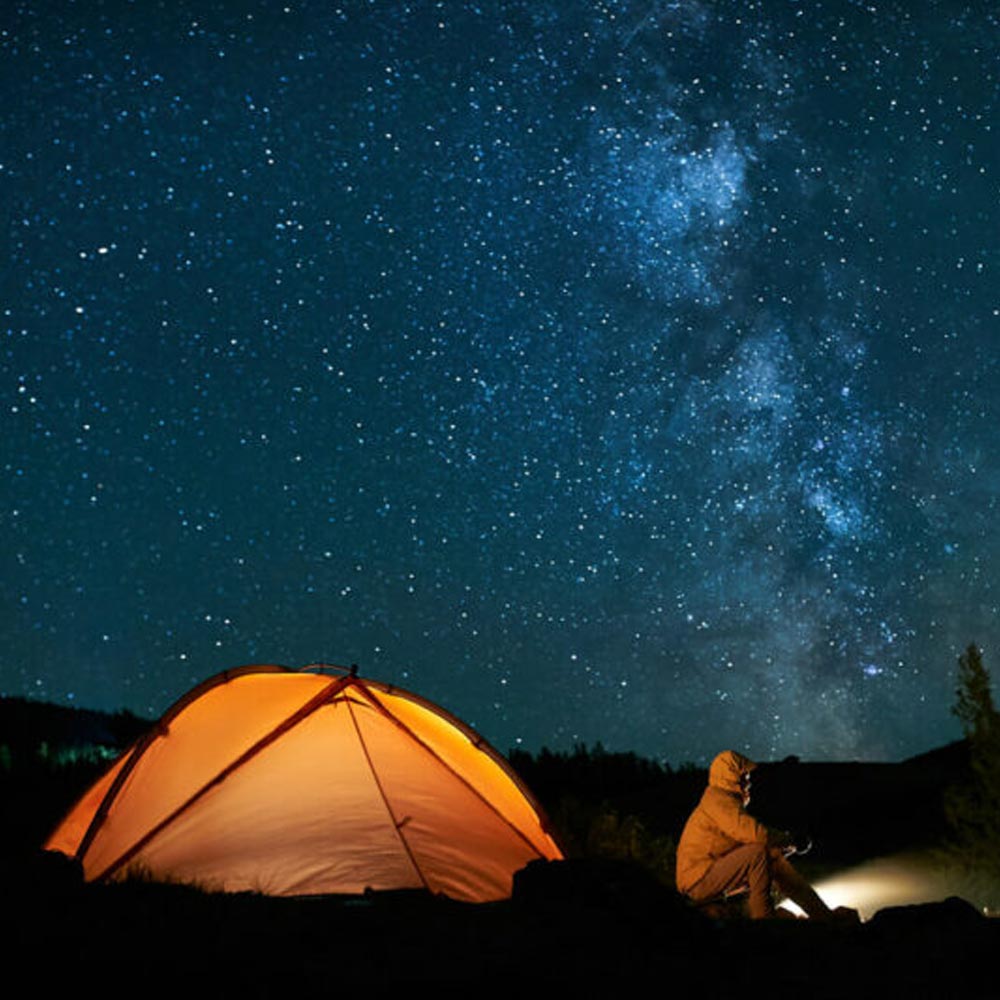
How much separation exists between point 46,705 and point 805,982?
1938cm

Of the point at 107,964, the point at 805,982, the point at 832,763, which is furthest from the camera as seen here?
the point at 832,763

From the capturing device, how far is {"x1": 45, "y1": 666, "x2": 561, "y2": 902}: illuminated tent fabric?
26.4 feet

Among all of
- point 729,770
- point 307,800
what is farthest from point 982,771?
point 307,800

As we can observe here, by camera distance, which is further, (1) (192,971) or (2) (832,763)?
(2) (832,763)

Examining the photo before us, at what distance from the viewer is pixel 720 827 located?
785 cm

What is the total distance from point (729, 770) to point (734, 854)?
61 cm

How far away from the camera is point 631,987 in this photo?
414 cm

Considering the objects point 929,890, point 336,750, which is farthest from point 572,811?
point 336,750

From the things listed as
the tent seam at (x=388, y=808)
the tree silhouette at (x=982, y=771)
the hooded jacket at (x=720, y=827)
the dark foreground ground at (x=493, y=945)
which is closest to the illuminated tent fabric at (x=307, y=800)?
the tent seam at (x=388, y=808)

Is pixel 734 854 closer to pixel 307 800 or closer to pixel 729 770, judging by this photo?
pixel 729 770

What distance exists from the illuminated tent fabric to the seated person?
1.60 m

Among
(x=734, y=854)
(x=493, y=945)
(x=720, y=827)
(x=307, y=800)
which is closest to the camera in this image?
(x=493, y=945)

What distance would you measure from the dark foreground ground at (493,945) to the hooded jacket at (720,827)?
1610 mm

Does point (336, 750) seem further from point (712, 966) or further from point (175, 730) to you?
point (712, 966)
